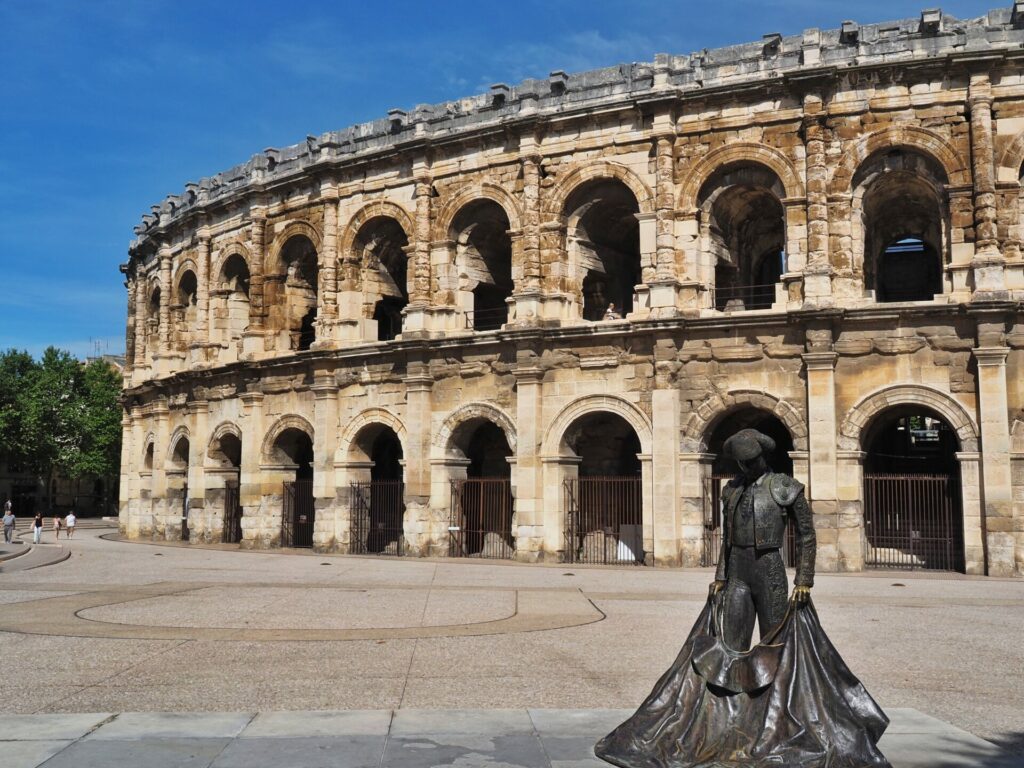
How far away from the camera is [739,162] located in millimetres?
20719

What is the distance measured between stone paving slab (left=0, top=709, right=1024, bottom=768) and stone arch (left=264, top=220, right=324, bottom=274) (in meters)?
20.3

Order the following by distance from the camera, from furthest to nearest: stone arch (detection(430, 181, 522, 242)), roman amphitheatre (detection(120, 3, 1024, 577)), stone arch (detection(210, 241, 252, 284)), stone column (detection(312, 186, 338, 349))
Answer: stone arch (detection(210, 241, 252, 284)), stone column (detection(312, 186, 338, 349)), stone arch (detection(430, 181, 522, 242)), roman amphitheatre (detection(120, 3, 1024, 577))

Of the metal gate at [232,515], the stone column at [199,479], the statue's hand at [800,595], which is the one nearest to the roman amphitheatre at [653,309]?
the stone column at [199,479]

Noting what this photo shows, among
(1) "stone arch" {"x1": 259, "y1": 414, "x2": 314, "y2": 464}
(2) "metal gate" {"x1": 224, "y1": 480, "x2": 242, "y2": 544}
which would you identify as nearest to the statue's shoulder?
(1) "stone arch" {"x1": 259, "y1": 414, "x2": 314, "y2": 464}

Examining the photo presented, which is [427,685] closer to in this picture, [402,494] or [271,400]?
[402,494]

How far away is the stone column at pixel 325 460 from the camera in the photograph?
24734 millimetres

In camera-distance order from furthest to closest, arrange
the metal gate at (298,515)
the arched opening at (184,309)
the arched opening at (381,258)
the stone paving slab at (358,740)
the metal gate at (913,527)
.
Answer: the arched opening at (184,309) → the metal gate at (298,515) → the arched opening at (381,258) → the metal gate at (913,527) → the stone paving slab at (358,740)

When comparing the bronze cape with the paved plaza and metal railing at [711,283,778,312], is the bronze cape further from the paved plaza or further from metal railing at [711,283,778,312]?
metal railing at [711,283,778,312]

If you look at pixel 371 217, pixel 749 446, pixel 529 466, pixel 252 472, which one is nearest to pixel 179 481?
pixel 252 472

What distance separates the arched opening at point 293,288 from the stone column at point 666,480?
10967mm

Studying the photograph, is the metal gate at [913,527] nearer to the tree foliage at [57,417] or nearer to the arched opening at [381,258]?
the arched opening at [381,258]

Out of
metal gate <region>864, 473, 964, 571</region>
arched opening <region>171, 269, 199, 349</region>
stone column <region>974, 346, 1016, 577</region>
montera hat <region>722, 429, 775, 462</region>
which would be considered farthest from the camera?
arched opening <region>171, 269, 199, 349</region>

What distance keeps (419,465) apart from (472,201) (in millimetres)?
6097

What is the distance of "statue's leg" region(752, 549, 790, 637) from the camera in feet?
19.2
